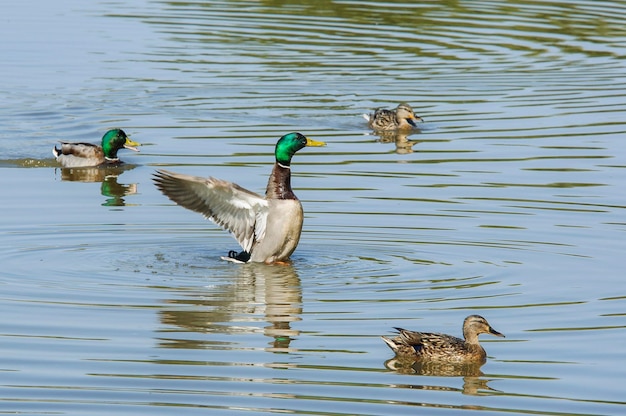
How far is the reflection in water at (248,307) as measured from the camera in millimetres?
11320

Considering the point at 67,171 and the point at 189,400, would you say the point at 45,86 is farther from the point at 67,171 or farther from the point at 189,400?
the point at 189,400

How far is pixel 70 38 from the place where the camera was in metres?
29.8

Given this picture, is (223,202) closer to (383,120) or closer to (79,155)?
(79,155)

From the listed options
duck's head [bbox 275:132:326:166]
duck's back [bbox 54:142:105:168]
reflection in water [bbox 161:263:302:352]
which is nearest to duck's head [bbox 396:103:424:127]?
duck's back [bbox 54:142:105:168]

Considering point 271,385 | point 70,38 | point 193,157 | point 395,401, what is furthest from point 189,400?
point 70,38

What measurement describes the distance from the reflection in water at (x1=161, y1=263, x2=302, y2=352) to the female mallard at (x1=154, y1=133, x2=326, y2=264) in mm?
308

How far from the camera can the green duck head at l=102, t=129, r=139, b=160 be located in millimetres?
20031

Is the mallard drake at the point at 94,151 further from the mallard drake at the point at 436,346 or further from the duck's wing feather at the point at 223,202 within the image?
the mallard drake at the point at 436,346

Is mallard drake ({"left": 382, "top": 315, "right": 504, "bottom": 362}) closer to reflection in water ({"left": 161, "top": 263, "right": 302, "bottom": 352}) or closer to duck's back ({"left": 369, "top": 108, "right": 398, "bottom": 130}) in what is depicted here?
reflection in water ({"left": 161, "top": 263, "right": 302, "bottom": 352})

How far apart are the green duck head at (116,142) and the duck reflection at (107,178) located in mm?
209

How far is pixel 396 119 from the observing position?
70.6ft

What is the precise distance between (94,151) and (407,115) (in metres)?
4.43

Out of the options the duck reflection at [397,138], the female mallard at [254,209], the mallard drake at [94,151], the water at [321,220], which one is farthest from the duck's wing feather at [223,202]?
the duck reflection at [397,138]

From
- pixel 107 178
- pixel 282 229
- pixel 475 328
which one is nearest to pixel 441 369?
pixel 475 328
